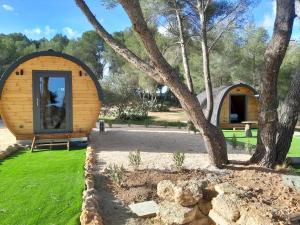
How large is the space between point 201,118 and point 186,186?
240cm

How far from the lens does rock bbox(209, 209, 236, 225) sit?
4703mm

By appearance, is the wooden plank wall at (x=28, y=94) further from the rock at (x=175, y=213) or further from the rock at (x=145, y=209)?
the rock at (x=175, y=213)

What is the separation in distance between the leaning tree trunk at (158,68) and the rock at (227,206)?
8.14 feet

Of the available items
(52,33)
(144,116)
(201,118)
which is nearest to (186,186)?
(201,118)

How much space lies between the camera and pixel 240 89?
61.4 ft

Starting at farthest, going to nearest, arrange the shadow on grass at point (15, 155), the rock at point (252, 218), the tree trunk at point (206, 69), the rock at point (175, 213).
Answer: the tree trunk at point (206, 69), the shadow on grass at point (15, 155), the rock at point (175, 213), the rock at point (252, 218)

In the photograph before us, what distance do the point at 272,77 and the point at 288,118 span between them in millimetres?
945

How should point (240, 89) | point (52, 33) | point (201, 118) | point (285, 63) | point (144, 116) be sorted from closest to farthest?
point (201, 118) → point (240, 89) → point (144, 116) → point (285, 63) → point (52, 33)

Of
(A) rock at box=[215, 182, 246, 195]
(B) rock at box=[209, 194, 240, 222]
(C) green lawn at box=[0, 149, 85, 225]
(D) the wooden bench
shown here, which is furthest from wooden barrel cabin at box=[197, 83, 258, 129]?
(B) rock at box=[209, 194, 240, 222]

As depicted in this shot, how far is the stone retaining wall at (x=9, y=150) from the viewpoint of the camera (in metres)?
9.14

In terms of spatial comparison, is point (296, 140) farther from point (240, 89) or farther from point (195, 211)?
point (195, 211)

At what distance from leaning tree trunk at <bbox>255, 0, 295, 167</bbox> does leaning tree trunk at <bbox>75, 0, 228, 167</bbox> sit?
36.5 inches

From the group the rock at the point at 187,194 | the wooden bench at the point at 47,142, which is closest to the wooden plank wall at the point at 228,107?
the wooden bench at the point at 47,142

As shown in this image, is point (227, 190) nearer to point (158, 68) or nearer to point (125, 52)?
point (158, 68)
